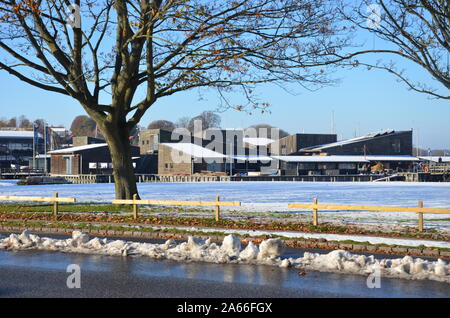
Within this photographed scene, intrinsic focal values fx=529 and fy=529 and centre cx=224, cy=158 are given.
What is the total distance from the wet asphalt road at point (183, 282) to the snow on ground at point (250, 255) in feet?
1.34

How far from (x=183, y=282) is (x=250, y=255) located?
2.33 m

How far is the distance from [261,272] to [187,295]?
2149mm

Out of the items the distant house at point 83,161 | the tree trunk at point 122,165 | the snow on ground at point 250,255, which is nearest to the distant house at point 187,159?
the distant house at point 83,161

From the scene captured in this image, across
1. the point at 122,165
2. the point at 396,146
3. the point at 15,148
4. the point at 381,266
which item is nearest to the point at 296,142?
the point at 396,146

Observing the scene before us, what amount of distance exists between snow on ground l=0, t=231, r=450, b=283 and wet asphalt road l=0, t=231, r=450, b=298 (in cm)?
41

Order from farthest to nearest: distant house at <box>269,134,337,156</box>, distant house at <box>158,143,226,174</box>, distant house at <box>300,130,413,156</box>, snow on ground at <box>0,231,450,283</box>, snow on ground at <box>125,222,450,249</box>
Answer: distant house at <box>269,134,337,156</box> < distant house at <box>300,130,413,156</box> < distant house at <box>158,143,226,174</box> < snow on ground at <box>125,222,450,249</box> < snow on ground at <box>0,231,450,283</box>

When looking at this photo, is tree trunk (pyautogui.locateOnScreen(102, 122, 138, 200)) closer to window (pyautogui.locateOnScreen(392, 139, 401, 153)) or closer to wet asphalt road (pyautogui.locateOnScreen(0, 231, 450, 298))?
wet asphalt road (pyautogui.locateOnScreen(0, 231, 450, 298))

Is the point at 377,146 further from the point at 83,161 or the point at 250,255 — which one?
the point at 250,255

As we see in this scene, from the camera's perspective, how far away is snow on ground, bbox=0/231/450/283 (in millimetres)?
9766

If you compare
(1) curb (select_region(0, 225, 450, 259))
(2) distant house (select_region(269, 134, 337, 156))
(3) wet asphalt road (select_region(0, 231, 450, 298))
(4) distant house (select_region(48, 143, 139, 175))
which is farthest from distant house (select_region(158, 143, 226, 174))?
(3) wet asphalt road (select_region(0, 231, 450, 298))

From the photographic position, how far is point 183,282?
29.9ft

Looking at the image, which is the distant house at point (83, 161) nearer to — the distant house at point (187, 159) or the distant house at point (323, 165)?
the distant house at point (187, 159)

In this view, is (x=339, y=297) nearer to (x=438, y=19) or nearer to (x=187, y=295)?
(x=187, y=295)
